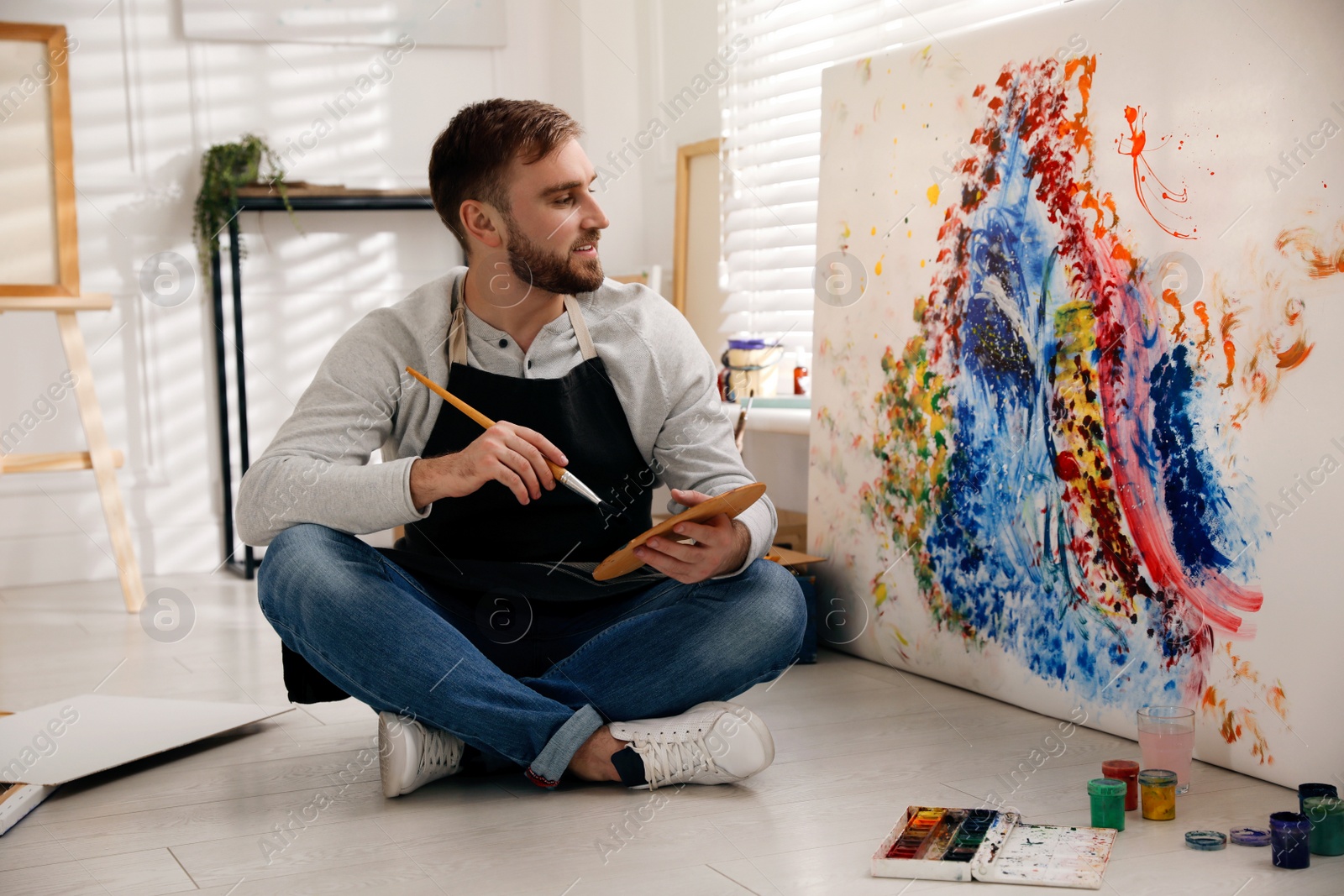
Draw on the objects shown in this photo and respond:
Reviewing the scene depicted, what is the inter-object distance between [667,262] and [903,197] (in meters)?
1.78

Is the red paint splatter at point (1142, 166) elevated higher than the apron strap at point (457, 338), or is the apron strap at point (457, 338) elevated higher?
the red paint splatter at point (1142, 166)

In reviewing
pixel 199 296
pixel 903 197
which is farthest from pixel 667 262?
pixel 903 197

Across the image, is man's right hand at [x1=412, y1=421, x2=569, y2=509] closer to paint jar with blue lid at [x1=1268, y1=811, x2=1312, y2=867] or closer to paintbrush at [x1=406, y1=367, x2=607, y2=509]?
paintbrush at [x1=406, y1=367, x2=607, y2=509]

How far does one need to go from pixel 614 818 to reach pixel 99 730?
0.92 metres

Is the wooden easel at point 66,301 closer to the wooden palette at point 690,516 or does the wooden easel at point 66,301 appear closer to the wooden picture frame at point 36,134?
the wooden picture frame at point 36,134

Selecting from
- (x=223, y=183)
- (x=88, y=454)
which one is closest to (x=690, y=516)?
(x=88, y=454)

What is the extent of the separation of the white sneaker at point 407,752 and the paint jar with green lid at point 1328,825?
3.56 feet

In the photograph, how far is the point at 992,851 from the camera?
1.43 meters

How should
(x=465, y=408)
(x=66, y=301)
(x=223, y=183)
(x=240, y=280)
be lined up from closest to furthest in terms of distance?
(x=465, y=408)
(x=66, y=301)
(x=223, y=183)
(x=240, y=280)

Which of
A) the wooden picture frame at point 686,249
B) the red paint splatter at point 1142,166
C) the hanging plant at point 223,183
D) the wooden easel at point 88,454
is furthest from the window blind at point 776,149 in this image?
the wooden easel at point 88,454

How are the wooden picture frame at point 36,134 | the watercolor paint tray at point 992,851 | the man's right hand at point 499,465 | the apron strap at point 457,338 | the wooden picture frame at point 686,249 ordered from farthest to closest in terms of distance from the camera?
1. the wooden picture frame at point 686,249
2. the wooden picture frame at point 36,134
3. the apron strap at point 457,338
4. the man's right hand at point 499,465
5. the watercolor paint tray at point 992,851

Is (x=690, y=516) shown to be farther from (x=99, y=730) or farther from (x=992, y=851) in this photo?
(x=99, y=730)

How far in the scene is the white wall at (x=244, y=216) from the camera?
3824 mm

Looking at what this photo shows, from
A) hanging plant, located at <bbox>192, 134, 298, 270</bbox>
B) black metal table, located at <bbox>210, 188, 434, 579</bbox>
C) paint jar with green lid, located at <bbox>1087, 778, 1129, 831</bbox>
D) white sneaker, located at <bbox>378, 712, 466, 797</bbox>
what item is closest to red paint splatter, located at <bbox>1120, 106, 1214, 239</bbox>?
paint jar with green lid, located at <bbox>1087, 778, 1129, 831</bbox>
